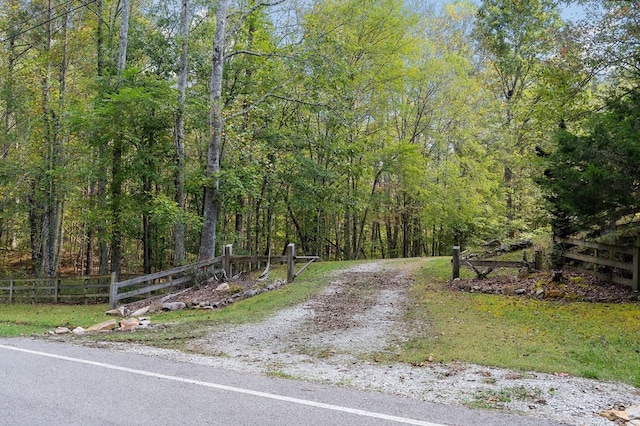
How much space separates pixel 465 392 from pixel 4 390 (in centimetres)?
510

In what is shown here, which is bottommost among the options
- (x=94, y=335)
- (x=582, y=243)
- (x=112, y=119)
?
(x=94, y=335)

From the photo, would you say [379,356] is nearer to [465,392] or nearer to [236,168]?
[465,392]

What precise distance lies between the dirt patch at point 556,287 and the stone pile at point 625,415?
19.4ft

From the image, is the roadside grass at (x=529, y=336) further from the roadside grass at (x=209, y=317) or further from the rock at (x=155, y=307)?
the rock at (x=155, y=307)

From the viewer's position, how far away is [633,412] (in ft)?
14.1

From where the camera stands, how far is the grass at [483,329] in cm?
627

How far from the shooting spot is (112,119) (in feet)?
50.6

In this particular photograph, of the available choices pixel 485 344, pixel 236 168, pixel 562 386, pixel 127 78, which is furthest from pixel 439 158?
pixel 562 386

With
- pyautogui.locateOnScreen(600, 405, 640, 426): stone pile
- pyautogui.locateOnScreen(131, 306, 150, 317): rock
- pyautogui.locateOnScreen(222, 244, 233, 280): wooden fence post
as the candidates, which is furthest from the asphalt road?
pyautogui.locateOnScreen(222, 244, 233, 280): wooden fence post

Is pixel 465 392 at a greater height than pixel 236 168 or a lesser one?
lesser

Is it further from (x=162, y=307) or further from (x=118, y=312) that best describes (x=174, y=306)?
(x=118, y=312)

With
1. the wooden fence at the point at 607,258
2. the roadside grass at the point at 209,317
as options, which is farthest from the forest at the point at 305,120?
the roadside grass at the point at 209,317

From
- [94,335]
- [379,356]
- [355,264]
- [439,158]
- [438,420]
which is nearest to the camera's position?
[438,420]

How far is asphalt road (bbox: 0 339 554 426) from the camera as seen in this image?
4.20 metres
